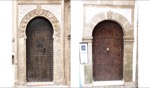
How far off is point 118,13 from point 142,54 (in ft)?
22.3

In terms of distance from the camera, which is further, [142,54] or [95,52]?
[95,52]

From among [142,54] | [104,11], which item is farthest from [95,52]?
[142,54]

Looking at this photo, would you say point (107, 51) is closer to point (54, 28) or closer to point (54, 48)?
point (54, 48)

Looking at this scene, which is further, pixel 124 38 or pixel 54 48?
pixel 54 48

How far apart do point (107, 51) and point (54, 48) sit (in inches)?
78.5

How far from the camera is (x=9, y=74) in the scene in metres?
1.39

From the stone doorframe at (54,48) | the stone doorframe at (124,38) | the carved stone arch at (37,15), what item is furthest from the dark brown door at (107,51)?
the carved stone arch at (37,15)

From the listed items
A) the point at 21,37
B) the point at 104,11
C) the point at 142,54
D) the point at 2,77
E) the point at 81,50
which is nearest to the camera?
the point at 2,77

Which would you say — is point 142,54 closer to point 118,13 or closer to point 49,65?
point 118,13

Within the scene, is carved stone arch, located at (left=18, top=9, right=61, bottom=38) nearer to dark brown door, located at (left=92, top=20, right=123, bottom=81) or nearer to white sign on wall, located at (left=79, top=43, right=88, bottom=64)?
dark brown door, located at (left=92, top=20, right=123, bottom=81)

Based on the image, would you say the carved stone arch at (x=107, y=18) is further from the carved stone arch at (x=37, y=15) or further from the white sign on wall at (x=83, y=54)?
the white sign on wall at (x=83, y=54)

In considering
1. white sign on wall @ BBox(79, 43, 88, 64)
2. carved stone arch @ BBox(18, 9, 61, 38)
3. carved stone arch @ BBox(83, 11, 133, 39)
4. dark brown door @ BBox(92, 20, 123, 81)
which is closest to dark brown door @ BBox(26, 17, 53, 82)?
carved stone arch @ BBox(18, 9, 61, 38)

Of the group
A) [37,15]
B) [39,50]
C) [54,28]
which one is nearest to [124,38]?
[54,28]

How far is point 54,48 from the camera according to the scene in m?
9.02
